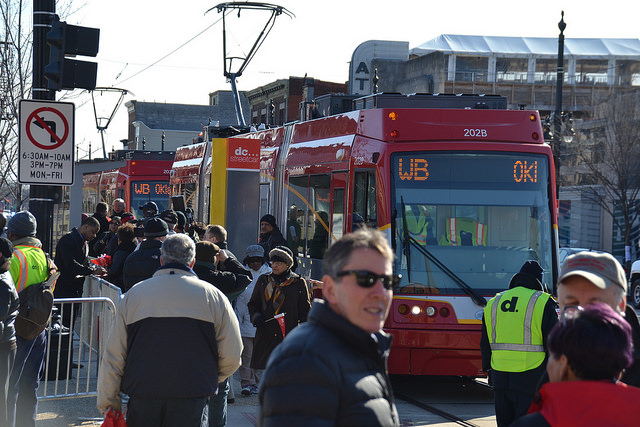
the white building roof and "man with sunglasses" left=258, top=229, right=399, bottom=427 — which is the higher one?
the white building roof

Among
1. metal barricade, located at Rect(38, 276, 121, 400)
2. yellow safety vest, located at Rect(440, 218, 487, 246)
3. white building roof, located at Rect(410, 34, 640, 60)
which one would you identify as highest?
white building roof, located at Rect(410, 34, 640, 60)

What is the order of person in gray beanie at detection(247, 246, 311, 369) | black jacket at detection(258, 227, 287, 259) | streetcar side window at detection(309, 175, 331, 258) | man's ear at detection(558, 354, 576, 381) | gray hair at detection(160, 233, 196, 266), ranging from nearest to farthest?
man's ear at detection(558, 354, 576, 381), gray hair at detection(160, 233, 196, 266), person in gray beanie at detection(247, 246, 311, 369), streetcar side window at detection(309, 175, 331, 258), black jacket at detection(258, 227, 287, 259)

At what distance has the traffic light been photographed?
28.6 ft

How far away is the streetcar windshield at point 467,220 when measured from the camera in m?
10.6

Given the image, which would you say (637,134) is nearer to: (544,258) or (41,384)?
(544,258)

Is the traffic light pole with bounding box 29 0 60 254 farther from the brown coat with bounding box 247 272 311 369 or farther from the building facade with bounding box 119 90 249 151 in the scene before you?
the building facade with bounding box 119 90 249 151

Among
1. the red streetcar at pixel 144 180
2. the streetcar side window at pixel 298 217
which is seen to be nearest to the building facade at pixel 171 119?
the red streetcar at pixel 144 180

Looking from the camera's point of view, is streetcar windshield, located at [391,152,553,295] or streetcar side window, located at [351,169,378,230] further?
streetcar side window, located at [351,169,378,230]

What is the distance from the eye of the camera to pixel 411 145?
10984 millimetres

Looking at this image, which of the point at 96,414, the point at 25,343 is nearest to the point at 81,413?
the point at 96,414

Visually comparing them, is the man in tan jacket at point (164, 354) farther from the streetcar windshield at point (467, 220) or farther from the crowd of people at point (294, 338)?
the streetcar windshield at point (467, 220)

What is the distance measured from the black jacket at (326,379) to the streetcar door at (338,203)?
28.5 ft

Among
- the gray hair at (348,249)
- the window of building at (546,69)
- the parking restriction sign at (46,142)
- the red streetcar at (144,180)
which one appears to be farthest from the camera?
the window of building at (546,69)

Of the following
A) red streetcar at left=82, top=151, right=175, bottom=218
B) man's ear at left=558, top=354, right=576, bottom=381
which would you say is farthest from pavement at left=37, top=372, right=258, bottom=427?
red streetcar at left=82, top=151, right=175, bottom=218
